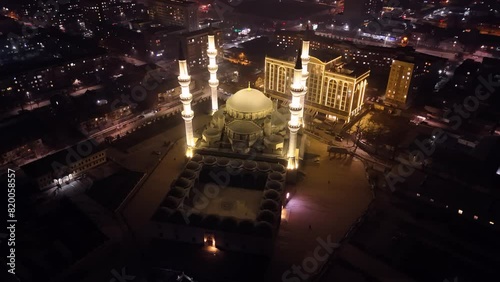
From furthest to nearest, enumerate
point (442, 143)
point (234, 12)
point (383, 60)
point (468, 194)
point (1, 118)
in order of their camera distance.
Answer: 1. point (234, 12)
2. point (383, 60)
3. point (1, 118)
4. point (442, 143)
5. point (468, 194)

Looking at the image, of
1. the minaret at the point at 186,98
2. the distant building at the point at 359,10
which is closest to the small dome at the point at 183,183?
the minaret at the point at 186,98

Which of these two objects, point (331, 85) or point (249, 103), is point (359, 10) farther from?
point (249, 103)

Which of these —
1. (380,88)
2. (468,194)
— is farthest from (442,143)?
(380,88)

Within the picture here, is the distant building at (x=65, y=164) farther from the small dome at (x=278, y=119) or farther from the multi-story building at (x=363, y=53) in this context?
the multi-story building at (x=363, y=53)

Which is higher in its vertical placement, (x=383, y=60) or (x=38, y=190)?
(x=383, y=60)

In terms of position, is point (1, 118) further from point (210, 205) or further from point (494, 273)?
point (494, 273)

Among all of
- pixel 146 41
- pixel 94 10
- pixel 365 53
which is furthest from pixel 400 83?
pixel 94 10
